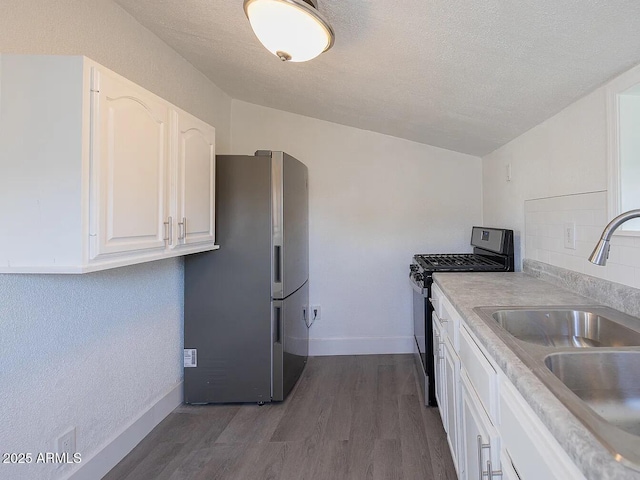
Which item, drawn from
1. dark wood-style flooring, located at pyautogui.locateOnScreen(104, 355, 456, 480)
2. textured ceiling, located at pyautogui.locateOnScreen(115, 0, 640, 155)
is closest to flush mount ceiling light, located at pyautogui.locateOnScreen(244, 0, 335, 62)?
textured ceiling, located at pyautogui.locateOnScreen(115, 0, 640, 155)

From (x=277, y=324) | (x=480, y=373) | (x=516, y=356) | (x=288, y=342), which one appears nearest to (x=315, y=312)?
Answer: (x=288, y=342)

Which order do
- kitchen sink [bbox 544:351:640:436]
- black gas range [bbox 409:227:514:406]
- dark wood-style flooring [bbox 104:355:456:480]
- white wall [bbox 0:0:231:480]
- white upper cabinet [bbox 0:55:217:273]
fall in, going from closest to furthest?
kitchen sink [bbox 544:351:640:436]
white upper cabinet [bbox 0:55:217:273]
white wall [bbox 0:0:231:480]
dark wood-style flooring [bbox 104:355:456:480]
black gas range [bbox 409:227:514:406]

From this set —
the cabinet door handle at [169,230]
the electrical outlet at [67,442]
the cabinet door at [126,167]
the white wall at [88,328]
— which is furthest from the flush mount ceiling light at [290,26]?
the electrical outlet at [67,442]

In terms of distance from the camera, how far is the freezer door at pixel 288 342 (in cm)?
222

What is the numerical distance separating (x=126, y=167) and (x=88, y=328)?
2.65ft

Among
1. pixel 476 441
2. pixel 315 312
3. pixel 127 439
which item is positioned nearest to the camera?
pixel 476 441

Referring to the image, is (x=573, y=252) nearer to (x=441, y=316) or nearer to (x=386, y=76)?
(x=441, y=316)

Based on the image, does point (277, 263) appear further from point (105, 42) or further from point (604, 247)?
point (604, 247)

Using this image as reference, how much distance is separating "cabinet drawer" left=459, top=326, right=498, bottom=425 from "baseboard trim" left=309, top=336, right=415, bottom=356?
1.80 meters

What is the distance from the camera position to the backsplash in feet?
4.17

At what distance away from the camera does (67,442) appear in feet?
4.63

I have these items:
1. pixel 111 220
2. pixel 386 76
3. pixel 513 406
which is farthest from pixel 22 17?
pixel 513 406

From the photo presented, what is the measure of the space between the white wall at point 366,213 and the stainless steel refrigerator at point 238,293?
3.10 feet

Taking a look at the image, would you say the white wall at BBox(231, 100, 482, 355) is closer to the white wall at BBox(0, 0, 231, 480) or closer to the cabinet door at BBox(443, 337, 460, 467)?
the white wall at BBox(0, 0, 231, 480)
